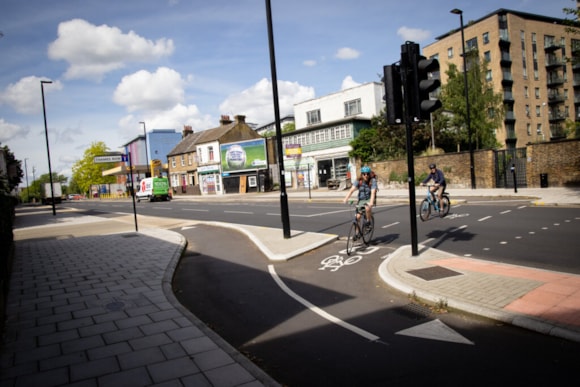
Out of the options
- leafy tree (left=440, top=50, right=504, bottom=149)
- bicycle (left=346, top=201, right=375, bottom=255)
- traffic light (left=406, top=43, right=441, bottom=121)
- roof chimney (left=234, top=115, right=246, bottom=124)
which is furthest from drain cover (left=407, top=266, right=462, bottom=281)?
roof chimney (left=234, top=115, right=246, bottom=124)

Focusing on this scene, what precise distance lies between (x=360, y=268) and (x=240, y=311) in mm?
2780

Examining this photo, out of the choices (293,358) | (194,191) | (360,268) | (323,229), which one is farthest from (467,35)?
(293,358)

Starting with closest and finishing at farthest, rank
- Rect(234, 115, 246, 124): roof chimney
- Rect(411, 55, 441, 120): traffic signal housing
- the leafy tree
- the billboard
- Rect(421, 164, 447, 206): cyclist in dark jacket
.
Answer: Rect(411, 55, 441, 120): traffic signal housing < Rect(421, 164, 447, 206): cyclist in dark jacket < the leafy tree < the billboard < Rect(234, 115, 246, 124): roof chimney

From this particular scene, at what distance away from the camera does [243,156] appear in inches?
1751

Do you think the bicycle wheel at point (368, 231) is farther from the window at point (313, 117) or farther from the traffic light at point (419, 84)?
the window at point (313, 117)

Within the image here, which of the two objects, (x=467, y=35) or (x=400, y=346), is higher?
(x=467, y=35)

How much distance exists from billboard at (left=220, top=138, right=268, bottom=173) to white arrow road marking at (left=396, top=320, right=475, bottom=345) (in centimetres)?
3905

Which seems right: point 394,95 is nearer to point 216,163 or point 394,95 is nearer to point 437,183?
point 437,183

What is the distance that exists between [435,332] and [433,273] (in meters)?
2.03

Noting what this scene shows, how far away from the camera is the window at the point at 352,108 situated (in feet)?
123

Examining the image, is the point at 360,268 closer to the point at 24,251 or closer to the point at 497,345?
the point at 497,345

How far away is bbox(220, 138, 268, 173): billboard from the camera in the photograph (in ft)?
141

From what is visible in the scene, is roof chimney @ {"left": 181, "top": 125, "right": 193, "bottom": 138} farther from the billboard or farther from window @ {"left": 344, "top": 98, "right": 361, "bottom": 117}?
window @ {"left": 344, "top": 98, "right": 361, "bottom": 117}

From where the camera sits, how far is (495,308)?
14.0 feet
